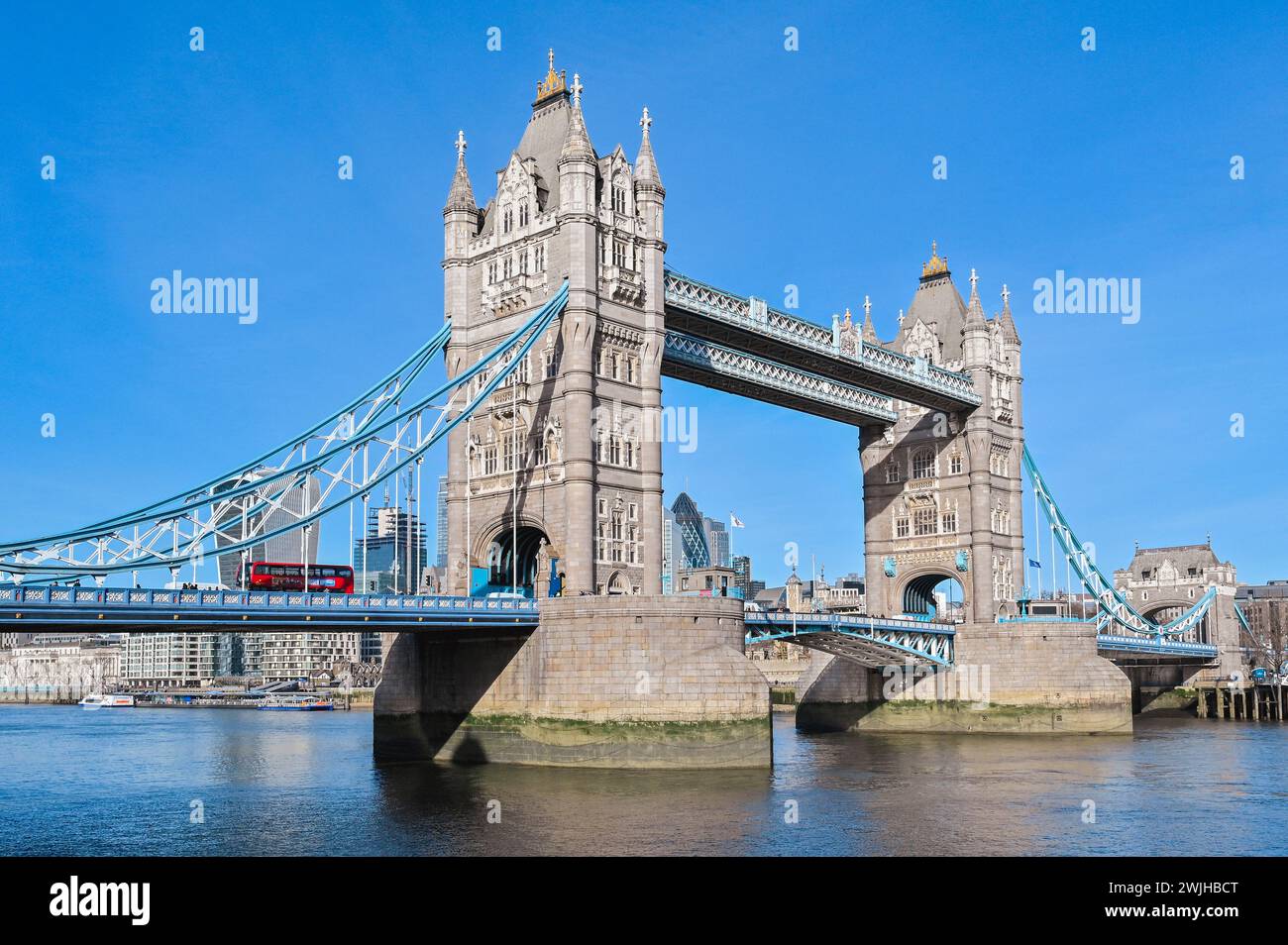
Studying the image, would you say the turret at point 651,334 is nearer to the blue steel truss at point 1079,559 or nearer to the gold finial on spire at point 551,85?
the gold finial on spire at point 551,85

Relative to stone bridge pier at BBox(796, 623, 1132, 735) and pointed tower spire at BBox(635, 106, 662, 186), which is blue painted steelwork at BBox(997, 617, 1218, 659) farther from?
pointed tower spire at BBox(635, 106, 662, 186)

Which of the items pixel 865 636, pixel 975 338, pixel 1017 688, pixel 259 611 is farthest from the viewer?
pixel 975 338

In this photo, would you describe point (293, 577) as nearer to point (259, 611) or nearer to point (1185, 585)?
point (259, 611)

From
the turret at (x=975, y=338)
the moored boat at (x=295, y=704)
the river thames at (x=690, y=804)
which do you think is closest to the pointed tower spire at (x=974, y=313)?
the turret at (x=975, y=338)

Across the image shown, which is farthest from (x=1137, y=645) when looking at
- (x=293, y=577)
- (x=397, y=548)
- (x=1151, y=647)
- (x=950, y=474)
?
(x=293, y=577)

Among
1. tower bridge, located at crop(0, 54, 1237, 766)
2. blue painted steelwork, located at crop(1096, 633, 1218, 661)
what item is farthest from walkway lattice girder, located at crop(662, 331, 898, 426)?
blue painted steelwork, located at crop(1096, 633, 1218, 661)

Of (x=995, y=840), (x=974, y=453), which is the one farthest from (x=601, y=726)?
(x=974, y=453)
